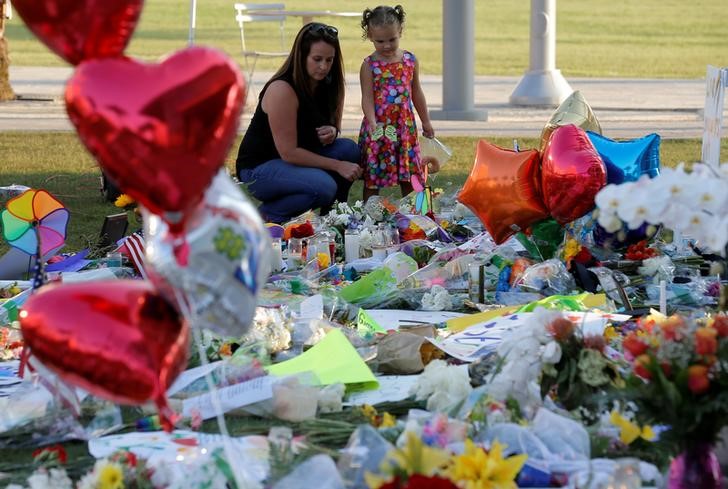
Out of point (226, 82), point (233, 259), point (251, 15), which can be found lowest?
point (251, 15)

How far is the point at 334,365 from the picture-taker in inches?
142

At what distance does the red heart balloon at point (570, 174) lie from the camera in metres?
4.68

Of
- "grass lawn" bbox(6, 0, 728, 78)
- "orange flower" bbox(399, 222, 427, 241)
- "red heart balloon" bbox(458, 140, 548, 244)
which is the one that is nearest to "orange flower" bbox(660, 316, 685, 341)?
"red heart balloon" bbox(458, 140, 548, 244)

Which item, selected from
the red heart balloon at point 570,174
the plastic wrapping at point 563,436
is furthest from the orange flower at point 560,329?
the red heart balloon at point 570,174

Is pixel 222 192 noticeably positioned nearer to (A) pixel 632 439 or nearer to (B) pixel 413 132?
(A) pixel 632 439

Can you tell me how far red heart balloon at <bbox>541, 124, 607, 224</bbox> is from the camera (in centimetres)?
468

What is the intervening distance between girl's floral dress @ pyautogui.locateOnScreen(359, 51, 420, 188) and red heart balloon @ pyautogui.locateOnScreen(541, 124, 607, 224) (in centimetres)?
186

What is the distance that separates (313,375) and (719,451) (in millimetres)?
1208

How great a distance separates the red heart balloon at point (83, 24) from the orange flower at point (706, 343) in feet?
4.28

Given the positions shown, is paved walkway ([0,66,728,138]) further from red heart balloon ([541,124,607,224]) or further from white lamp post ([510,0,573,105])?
red heart balloon ([541,124,607,224])

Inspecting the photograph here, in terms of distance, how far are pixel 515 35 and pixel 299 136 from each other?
1622 centimetres

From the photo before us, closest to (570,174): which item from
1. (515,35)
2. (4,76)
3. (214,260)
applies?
(214,260)

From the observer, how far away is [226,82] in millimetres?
2348

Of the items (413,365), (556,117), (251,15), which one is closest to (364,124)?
(556,117)
